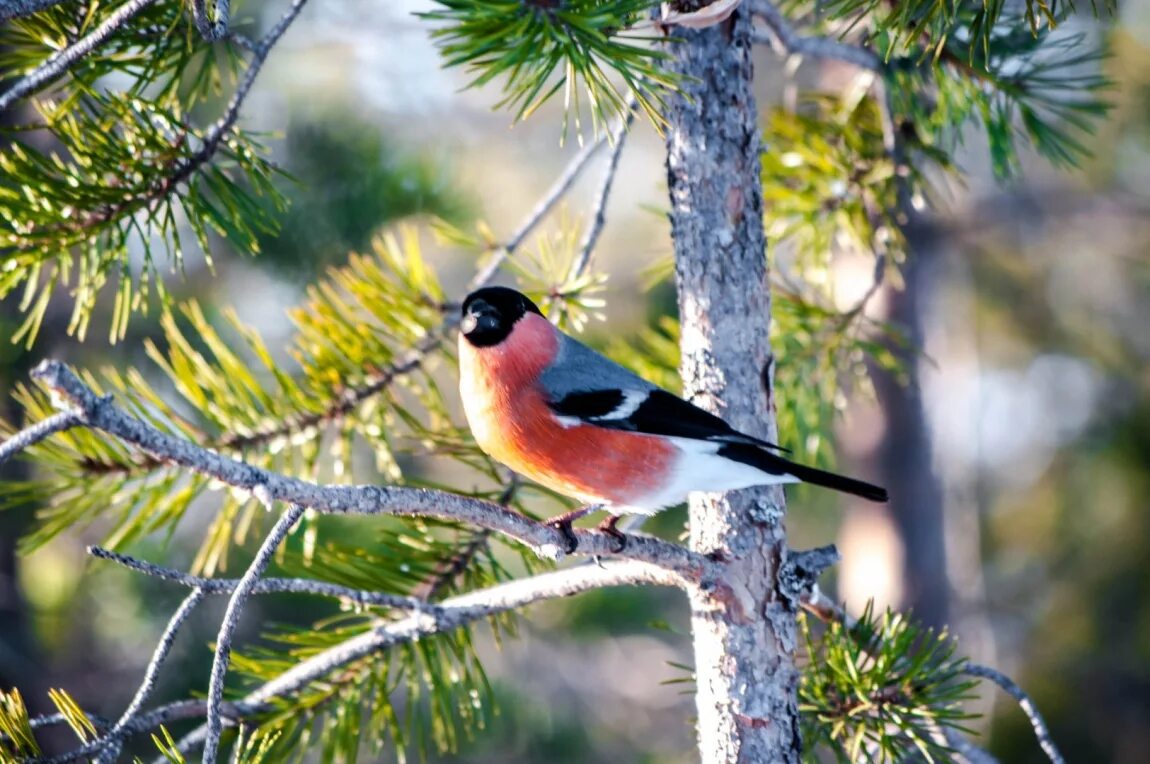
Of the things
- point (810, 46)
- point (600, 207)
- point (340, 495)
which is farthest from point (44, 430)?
point (810, 46)

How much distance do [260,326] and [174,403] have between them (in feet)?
1.71

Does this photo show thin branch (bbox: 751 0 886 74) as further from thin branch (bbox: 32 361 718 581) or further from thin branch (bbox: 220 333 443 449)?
thin branch (bbox: 32 361 718 581)

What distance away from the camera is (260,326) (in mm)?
3963

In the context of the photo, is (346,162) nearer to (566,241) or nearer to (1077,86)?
(566,241)

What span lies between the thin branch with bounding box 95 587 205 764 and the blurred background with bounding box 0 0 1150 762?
800 mm

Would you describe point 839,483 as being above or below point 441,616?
above

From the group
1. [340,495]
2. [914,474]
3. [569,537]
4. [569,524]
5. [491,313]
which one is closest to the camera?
[340,495]

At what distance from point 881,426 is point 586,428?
226 centimetres

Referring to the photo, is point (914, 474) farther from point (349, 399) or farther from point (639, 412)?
point (349, 399)

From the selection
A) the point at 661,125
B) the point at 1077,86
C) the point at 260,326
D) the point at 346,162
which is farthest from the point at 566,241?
the point at 260,326

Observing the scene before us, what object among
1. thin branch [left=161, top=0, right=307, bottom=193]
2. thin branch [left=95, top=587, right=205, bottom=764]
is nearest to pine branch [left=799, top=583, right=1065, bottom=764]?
thin branch [left=95, top=587, right=205, bottom=764]

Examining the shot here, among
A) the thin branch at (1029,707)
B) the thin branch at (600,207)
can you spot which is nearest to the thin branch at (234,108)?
the thin branch at (600,207)

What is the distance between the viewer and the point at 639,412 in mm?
1804

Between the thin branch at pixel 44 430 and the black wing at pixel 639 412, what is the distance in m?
0.88
